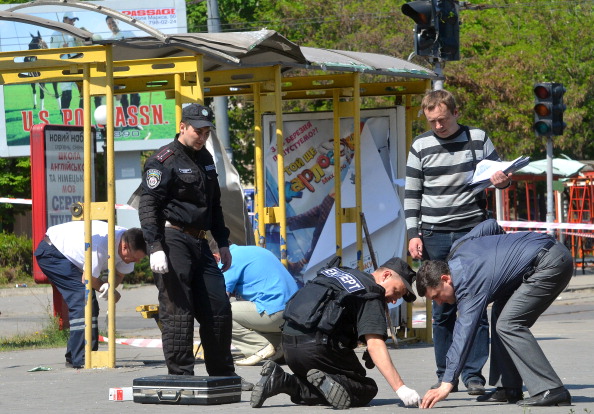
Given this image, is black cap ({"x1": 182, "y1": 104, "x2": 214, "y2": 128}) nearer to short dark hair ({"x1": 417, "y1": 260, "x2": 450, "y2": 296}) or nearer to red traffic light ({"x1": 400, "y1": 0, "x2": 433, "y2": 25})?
short dark hair ({"x1": 417, "y1": 260, "x2": 450, "y2": 296})

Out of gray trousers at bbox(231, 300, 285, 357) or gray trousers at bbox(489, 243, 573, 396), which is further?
gray trousers at bbox(231, 300, 285, 357)

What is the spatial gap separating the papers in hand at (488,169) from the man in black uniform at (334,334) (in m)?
1.12

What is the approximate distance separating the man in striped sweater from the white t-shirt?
2.60 meters

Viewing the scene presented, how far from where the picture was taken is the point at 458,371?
20.0ft

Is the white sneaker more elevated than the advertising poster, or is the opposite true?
the advertising poster

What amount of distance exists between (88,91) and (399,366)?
10.7 ft

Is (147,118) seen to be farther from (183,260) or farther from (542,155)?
(183,260)

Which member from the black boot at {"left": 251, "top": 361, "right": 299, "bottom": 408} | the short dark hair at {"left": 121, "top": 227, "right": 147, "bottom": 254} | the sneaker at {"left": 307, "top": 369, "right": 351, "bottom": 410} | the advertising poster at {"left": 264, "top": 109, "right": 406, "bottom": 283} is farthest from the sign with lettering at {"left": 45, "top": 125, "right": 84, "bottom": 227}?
the sneaker at {"left": 307, "top": 369, "right": 351, "bottom": 410}

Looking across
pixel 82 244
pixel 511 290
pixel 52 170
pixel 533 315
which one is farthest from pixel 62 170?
pixel 533 315

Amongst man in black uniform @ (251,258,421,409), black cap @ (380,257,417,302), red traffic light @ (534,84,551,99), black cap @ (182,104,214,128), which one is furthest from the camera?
red traffic light @ (534,84,551,99)

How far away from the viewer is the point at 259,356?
9391mm

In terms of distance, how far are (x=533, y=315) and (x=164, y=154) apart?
8.30 ft

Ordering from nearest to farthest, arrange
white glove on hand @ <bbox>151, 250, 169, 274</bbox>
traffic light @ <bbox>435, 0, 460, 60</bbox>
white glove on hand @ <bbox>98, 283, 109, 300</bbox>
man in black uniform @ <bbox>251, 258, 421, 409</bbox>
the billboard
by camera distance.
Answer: man in black uniform @ <bbox>251, 258, 421, 409</bbox> → white glove on hand @ <bbox>151, 250, 169, 274</bbox> → white glove on hand @ <bbox>98, 283, 109, 300</bbox> → traffic light @ <bbox>435, 0, 460, 60</bbox> → the billboard

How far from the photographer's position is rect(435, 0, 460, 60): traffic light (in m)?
12.6
